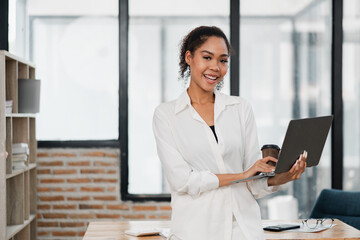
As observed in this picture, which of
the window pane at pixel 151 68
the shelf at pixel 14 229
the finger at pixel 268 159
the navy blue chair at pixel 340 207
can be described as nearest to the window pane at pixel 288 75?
the window pane at pixel 151 68

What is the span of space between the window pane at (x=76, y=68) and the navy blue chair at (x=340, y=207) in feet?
6.77

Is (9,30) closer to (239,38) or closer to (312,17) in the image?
(239,38)

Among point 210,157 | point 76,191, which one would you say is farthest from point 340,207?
point 76,191

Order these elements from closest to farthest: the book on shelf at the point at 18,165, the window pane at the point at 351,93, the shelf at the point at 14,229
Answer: the shelf at the point at 14,229, the book on shelf at the point at 18,165, the window pane at the point at 351,93

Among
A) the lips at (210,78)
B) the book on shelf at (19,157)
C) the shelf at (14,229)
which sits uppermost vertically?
the lips at (210,78)

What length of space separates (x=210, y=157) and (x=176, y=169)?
0.16m

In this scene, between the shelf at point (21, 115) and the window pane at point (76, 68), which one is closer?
the shelf at point (21, 115)

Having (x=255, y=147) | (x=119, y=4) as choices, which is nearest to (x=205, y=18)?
(x=119, y=4)

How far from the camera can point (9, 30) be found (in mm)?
4805

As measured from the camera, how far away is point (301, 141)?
221cm

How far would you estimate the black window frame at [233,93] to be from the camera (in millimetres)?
5102

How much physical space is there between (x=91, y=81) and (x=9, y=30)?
2.88 feet

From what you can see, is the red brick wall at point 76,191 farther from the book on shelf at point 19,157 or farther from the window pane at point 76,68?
the book on shelf at point 19,157

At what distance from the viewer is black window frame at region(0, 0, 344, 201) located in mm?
5102
